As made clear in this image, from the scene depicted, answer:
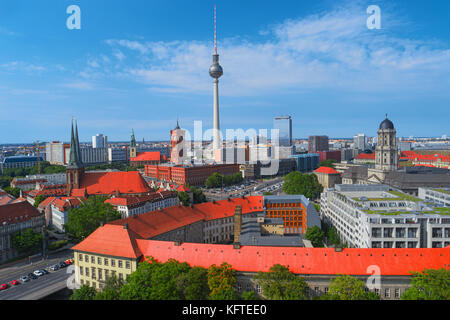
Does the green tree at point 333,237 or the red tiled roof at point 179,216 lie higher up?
the red tiled roof at point 179,216

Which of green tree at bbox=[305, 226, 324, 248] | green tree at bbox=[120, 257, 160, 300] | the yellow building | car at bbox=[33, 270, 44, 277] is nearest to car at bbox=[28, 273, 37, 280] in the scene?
car at bbox=[33, 270, 44, 277]

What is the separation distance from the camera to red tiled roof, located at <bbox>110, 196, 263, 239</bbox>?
60.8m

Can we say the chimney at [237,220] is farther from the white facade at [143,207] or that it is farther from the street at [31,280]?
the white facade at [143,207]

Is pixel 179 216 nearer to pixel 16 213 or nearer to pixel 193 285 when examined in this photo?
pixel 193 285

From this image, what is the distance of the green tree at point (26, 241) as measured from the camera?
68688 mm

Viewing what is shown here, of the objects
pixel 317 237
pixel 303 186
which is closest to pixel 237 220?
pixel 317 237

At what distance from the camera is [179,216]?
71.4m

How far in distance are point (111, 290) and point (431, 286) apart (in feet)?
125

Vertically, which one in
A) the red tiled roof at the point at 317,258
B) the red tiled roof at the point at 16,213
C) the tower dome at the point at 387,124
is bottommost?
the red tiled roof at the point at 317,258

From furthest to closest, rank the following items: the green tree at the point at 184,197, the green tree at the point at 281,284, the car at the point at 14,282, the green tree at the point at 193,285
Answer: the green tree at the point at 184,197 < the car at the point at 14,282 < the green tree at the point at 193,285 < the green tree at the point at 281,284

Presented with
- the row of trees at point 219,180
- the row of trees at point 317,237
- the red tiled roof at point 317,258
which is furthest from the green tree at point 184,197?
the red tiled roof at point 317,258

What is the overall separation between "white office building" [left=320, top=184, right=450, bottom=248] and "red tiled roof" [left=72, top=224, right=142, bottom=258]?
4146 centimetres
